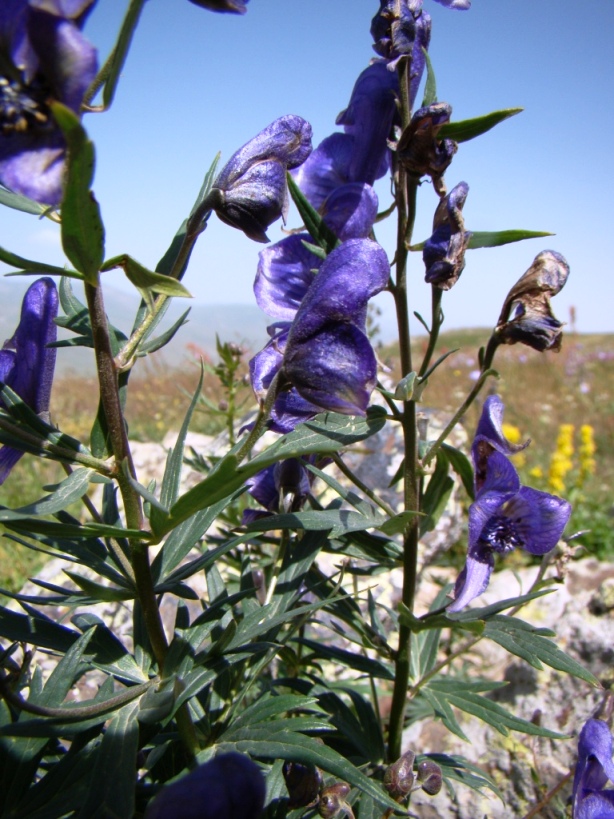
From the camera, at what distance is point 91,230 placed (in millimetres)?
630

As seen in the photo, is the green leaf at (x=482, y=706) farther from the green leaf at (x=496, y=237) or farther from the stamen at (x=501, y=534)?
the green leaf at (x=496, y=237)

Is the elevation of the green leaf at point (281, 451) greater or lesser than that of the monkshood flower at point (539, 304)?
lesser

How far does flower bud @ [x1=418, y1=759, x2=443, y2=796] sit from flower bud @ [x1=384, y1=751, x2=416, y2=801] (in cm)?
4

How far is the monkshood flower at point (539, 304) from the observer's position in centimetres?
109

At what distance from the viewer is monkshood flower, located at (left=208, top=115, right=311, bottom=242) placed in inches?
35.5

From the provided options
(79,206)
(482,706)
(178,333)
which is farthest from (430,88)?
(178,333)

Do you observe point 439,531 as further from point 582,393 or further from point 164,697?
point 582,393

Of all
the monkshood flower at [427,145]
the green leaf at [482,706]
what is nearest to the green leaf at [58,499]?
the monkshood flower at [427,145]

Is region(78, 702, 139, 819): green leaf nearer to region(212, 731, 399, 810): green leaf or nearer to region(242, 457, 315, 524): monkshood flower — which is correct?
region(212, 731, 399, 810): green leaf

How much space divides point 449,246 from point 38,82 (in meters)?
0.62

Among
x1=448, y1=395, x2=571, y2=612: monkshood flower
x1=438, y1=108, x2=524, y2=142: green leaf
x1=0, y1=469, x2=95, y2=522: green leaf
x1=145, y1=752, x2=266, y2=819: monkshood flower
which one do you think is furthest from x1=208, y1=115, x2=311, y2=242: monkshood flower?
x1=145, y1=752, x2=266, y2=819: monkshood flower

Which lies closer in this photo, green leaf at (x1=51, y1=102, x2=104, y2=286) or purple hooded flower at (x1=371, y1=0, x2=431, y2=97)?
green leaf at (x1=51, y1=102, x2=104, y2=286)

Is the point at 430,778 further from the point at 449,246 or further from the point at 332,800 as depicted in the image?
the point at 449,246

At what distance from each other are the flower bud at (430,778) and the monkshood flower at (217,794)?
484 mm
